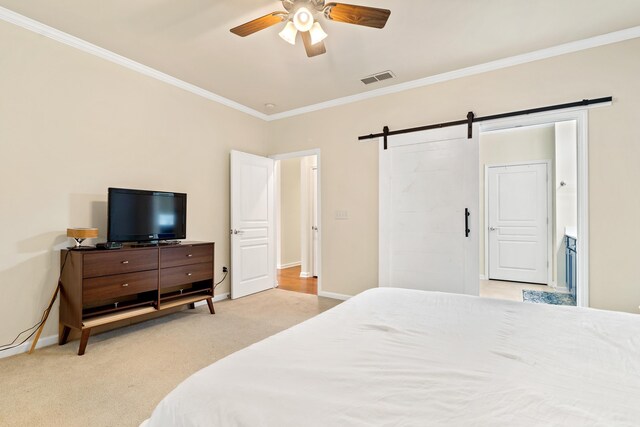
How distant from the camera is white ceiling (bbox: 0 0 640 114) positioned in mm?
2395

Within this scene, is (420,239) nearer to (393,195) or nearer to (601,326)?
(393,195)

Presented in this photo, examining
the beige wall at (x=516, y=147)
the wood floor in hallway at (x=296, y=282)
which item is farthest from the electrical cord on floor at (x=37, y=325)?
the beige wall at (x=516, y=147)

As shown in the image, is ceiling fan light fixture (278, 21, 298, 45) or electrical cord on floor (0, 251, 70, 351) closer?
ceiling fan light fixture (278, 21, 298, 45)

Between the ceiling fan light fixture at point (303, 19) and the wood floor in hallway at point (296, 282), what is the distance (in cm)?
346

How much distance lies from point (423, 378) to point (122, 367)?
2.32 metres

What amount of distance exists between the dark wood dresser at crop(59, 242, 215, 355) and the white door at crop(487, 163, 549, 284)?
4853 millimetres

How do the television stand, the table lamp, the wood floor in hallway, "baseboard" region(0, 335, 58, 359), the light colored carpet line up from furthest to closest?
the wood floor in hallway
the television stand
the table lamp
"baseboard" region(0, 335, 58, 359)
the light colored carpet

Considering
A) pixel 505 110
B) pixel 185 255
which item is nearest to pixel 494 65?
pixel 505 110

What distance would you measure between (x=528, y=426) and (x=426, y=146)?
332 cm

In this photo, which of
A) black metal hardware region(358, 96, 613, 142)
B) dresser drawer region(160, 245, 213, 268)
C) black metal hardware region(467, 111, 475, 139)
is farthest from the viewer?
black metal hardware region(467, 111, 475, 139)

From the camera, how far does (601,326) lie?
1.39 metres

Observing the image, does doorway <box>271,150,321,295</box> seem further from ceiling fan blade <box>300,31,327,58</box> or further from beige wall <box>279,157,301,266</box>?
ceiling fan blade <box>300,31,327,58</box>

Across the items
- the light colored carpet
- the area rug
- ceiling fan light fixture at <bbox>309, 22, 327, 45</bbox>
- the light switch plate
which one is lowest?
the light colored carpet

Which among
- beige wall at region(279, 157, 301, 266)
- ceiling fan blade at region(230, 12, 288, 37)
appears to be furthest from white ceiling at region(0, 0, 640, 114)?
beige wall at region(279, 157, 301, 266)
